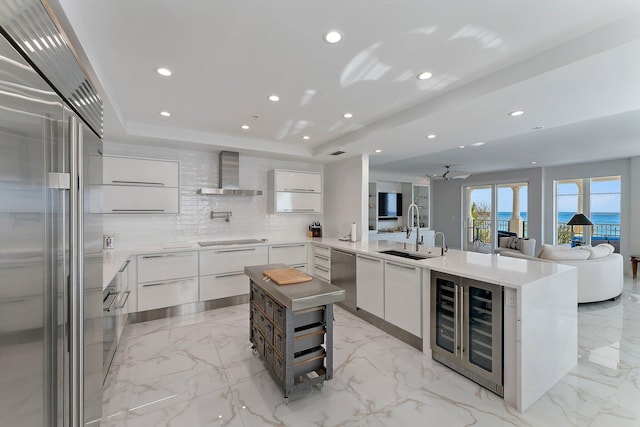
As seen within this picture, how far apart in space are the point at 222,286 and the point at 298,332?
2.23 meters

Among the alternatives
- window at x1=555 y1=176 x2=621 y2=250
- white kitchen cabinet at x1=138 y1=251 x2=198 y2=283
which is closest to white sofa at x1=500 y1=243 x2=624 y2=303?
window at x1=555 y1=176 x2=621 y2=250

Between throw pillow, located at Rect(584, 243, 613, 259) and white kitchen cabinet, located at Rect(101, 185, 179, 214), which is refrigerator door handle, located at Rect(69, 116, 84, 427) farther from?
throw pillow, located at Rect(584, 243, 613, 259)

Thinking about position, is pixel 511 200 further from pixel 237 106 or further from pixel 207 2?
pixel 207 2

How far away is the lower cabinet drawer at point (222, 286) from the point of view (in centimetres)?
385

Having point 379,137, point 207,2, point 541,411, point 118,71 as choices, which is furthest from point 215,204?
point 541,411

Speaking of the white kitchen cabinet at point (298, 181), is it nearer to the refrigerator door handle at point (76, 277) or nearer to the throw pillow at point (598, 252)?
the refrigerator door handle at point (76, 277)

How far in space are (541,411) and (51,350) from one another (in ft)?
9.16

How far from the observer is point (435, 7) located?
154cm

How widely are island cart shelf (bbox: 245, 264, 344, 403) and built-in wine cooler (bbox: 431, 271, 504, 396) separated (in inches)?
42.9

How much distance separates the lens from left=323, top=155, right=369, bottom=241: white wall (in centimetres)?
458

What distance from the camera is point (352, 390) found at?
2.22 meters

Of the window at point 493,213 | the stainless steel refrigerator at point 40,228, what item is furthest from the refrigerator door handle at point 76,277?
the window at point 493,213

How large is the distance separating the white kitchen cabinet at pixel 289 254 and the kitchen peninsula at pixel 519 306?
1.60 metres

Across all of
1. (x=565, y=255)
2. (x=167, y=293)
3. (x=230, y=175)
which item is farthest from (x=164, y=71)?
(x=565, y=255)
